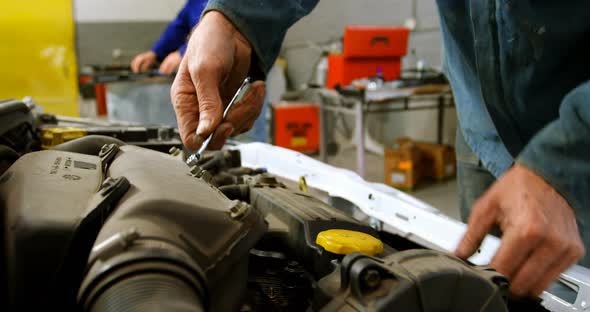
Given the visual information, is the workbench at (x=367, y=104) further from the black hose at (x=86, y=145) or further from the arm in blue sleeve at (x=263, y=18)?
the black hose at (x=86, y=145)

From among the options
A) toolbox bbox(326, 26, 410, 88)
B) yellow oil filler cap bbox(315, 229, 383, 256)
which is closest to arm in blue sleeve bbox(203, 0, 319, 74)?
yellow oil filler cap bbox(315, 229, 383, 256)

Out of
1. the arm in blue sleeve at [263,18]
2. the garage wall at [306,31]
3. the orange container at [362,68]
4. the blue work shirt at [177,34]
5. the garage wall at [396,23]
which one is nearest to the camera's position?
the arm in blue sleeve at [263,18]

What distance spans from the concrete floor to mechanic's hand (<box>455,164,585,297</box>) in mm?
2617

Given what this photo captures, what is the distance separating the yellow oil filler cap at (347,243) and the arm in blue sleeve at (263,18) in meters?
0.52

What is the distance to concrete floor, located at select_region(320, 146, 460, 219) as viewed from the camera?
11.7 ft

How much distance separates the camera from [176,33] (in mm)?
3221

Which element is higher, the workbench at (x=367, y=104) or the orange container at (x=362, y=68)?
the orange container at (x=362, y=68)

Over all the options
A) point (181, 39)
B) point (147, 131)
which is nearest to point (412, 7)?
point (181, 39)

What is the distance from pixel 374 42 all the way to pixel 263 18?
3038 mm

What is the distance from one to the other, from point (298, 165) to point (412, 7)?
3.96 meters

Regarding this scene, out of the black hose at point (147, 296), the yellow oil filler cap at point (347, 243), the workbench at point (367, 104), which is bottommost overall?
the workbench at point (367, 104)

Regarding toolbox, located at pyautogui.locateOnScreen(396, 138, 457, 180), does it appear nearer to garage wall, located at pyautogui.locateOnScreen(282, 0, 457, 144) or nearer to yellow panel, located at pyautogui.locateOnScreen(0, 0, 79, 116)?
garage wall, located at pyautogui.locateOnScreen(282, 0, 457, 144)

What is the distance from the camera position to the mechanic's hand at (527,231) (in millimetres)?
628

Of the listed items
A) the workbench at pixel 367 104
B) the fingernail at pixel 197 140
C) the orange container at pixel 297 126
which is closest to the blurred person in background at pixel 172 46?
the workbench at pixel 367 104
